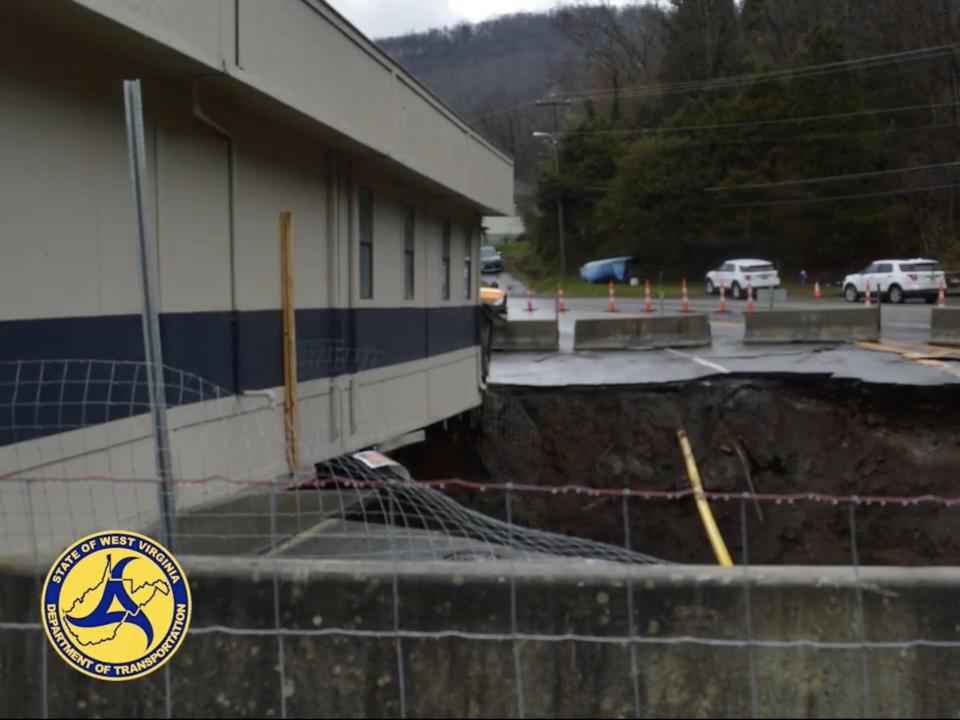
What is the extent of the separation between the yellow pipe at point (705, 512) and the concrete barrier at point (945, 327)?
27.8 feet

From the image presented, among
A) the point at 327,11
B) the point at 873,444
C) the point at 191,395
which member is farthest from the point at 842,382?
the point at 191,395

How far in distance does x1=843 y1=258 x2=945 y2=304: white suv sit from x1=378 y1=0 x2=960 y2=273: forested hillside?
11.8m

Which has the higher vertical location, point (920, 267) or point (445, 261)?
point (445, 261)

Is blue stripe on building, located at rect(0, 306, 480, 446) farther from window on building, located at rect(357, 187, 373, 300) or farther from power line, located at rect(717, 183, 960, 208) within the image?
power line, located at rect(717, 183, 960, 208)

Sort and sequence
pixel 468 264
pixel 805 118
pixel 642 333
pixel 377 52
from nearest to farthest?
pixel 377 52, pixel 468 264, pixel 642 333, pixel 805 118

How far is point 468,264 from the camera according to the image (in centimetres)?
1666

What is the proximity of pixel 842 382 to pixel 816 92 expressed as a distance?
4250cm

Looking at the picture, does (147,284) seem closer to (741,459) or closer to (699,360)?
(741,459)

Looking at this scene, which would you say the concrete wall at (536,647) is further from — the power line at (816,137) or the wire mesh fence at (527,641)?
the power line at (816,137)

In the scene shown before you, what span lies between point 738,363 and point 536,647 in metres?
16.1

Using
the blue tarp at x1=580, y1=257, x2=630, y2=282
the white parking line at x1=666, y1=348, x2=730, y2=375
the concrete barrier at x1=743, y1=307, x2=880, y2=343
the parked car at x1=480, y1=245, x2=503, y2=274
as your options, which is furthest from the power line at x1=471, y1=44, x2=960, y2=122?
the white parking line at x1=666, y1=348, x2=730, y2=375

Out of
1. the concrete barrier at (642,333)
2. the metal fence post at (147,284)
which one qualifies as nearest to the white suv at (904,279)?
the concrete barrier at (642,333)

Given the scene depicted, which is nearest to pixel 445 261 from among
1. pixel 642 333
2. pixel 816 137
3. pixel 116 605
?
pixel 642 333

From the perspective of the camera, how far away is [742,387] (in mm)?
17328
